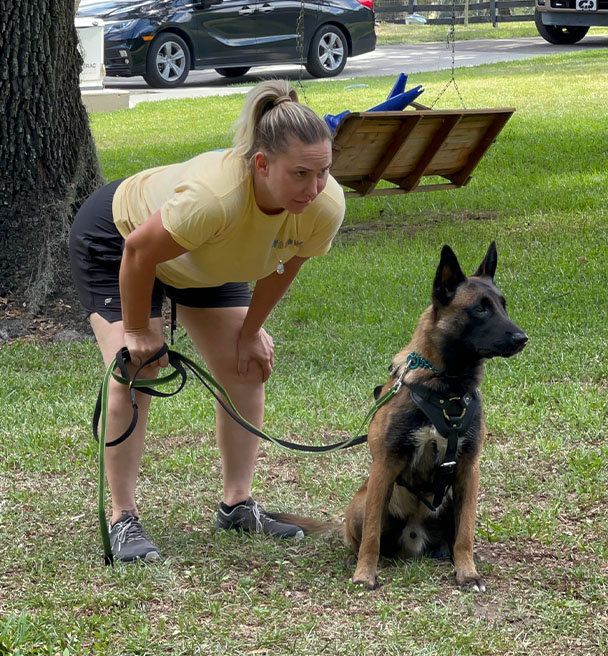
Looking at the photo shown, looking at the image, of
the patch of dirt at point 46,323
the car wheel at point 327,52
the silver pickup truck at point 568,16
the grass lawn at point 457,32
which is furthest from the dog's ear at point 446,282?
the grass lawn at point 457,32

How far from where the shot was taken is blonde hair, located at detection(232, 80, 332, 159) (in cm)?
309

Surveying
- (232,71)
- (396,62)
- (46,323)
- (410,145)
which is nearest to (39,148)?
(46,323)

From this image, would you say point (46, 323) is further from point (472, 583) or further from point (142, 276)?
point (472, 583)

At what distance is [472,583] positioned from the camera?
3496mm

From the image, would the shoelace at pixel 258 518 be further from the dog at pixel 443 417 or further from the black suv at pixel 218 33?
the black suv at pixel 218 33

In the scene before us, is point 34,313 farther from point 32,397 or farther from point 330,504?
point 330,504

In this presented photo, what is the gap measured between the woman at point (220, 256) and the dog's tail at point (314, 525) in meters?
0.04

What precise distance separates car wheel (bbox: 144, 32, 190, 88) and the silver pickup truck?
905cm

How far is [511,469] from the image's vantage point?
15.1 feet

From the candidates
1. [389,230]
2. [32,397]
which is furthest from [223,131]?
[32,397]

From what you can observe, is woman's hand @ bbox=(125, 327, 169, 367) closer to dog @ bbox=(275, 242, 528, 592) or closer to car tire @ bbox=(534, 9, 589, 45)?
dog @ bbox=(275, 242, 528, 592)

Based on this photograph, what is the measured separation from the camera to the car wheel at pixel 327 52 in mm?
19380

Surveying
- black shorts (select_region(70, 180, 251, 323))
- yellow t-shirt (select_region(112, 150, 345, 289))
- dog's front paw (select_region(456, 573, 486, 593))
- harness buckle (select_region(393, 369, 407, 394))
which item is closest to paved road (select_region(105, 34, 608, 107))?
black shorts (select_region(70, 180, 251, 323))

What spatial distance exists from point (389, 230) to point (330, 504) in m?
5.28
